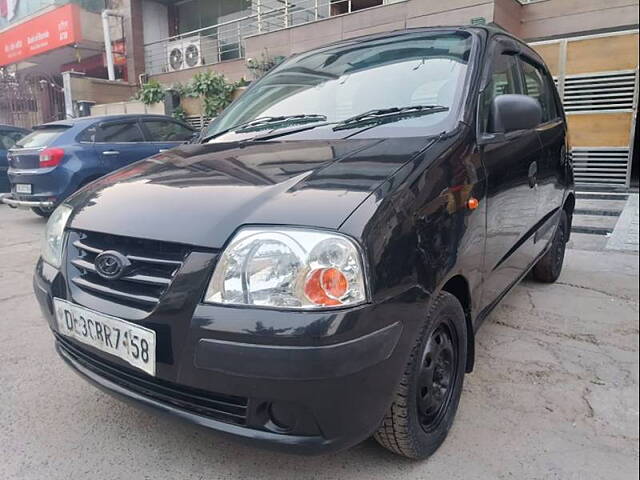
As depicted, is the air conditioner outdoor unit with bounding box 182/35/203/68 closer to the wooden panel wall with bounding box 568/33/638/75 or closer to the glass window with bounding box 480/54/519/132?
the wooden panel wall with bounding box 568/33/638/75

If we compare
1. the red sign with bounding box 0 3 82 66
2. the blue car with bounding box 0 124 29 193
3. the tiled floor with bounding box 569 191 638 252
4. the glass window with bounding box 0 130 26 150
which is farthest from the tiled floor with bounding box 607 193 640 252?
the red sign with bounding box 0 3 82 66

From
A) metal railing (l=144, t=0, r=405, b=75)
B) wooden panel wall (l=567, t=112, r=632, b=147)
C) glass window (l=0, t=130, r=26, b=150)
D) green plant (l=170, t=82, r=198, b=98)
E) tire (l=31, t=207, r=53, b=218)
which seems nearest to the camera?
A: wooden panel wall (l=567, t=112, r=632, b=147)

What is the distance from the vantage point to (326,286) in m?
1.43

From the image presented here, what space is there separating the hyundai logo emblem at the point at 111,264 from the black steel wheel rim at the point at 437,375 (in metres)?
1.07

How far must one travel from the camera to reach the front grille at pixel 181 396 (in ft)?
5.04

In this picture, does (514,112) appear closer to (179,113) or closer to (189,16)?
(179,113)

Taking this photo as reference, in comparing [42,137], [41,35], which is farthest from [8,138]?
[41,35]

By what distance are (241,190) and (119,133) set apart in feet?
20.9

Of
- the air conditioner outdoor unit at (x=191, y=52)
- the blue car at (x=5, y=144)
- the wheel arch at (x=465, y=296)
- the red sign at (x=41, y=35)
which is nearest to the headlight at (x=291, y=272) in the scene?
the wheel arch at (x=465, y=296)

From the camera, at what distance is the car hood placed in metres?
1.54

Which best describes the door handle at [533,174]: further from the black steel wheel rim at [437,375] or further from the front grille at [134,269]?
the front grille at [134,269]

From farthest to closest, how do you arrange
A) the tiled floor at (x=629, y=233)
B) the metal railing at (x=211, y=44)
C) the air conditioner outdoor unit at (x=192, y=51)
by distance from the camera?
the air conditioner outdoor unit at (x=192, y=51)
the metal railing at (x=211, y=44)
the tiled floor at (x=629, y=233)

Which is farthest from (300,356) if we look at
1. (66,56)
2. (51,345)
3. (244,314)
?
(66,56)

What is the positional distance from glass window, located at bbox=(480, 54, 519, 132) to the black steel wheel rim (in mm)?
952
